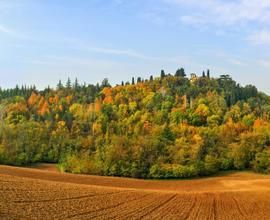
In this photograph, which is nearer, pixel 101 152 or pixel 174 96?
pixel 101 152

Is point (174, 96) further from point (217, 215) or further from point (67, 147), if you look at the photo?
point (217, 215)

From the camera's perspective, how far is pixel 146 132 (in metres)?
123

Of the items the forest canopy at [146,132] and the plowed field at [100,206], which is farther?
the forest canopy at [146,132]

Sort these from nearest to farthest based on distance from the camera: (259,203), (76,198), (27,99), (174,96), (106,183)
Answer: (76,198)
(259,203)
(106,183)
(174,96)
(27,99)

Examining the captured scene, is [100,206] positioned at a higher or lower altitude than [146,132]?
lower

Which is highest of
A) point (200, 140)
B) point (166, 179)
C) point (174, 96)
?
point (174, 96)

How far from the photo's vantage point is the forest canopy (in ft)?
316

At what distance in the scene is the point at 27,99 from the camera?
198 metres

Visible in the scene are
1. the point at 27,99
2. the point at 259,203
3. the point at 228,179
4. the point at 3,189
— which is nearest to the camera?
the point at 3,189

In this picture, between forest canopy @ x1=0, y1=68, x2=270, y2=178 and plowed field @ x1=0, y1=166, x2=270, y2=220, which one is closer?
plowed field @ x1=0, y1=166, x2=270, y2=220

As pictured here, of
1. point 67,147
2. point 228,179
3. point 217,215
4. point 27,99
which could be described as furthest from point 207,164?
point 27,99

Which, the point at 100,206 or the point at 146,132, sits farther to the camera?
the point at 146,132

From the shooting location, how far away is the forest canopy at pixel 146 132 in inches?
3797

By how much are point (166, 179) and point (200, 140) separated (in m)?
20.2
